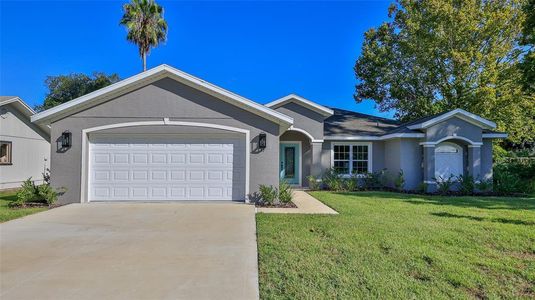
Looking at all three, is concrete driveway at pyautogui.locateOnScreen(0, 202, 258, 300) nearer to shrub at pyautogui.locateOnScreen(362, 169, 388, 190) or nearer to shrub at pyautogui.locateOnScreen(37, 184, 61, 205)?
shrub at pyautogui.locateOnScreen(37, 184, 61, 205)

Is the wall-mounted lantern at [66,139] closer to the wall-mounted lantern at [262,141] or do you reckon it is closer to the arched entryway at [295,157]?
the wall-mounted lantern at [262,141]

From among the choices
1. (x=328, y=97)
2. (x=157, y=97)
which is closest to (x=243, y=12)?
(x=157, y=97)

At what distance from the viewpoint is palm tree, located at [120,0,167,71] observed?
23.5 meters

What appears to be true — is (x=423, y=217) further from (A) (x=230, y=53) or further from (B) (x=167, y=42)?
(B) (x=167, y=42)

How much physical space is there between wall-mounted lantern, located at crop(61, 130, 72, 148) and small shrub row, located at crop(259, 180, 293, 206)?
6.47 meters

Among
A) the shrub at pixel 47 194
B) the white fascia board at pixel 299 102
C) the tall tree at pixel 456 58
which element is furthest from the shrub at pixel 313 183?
the tall tree at pixel 456 58

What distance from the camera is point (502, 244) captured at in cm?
616

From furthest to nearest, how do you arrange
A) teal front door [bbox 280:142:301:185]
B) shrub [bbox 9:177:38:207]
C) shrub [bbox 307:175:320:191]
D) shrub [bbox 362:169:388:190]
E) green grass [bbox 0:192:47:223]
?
teal front door [bbox 280:142:301:185], shrub [bbox 362:169:388:190], shrub [bbox 307:175:320:191], shrub [bbox 9:177:38:207], green grass [bbox 0:192:47:223]

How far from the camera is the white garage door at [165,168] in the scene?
10.9 m

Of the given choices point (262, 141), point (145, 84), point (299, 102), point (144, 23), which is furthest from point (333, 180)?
point (144, 23)

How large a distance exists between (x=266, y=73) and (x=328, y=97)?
10.1 metres

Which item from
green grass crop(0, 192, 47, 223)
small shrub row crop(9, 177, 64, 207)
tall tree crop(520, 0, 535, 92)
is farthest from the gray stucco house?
tall tree crop(520, 0, 535, 92)

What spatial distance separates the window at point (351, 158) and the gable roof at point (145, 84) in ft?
23.5

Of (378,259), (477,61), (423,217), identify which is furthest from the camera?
(477,61)
